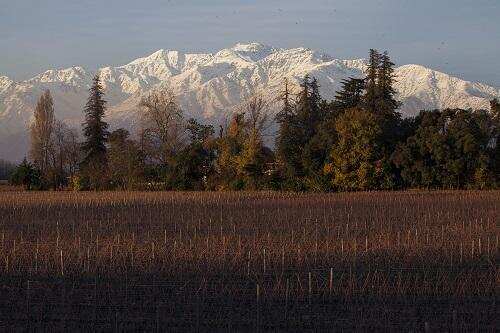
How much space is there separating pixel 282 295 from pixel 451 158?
39.8 meters

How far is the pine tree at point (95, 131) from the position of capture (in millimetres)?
68938

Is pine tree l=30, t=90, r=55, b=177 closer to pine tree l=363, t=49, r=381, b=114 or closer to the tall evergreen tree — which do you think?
the tall evergreen tree

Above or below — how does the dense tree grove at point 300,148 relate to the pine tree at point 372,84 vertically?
below

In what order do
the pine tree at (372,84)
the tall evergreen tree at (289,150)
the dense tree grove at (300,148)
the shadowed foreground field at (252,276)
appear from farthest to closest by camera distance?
the pine tree at (372,84) < the tall evergreen tree at (289,150) < the dense tree grove at (300,148) < the shadowed foreground field at (252,276)

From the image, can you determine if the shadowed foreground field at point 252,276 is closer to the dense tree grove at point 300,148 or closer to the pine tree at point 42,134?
the dense tree grove at point 300,148

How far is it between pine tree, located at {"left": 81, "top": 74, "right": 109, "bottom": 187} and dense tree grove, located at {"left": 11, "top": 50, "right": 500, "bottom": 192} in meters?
0.10

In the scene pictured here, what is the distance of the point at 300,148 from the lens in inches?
2168

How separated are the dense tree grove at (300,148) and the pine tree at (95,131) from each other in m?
0.10

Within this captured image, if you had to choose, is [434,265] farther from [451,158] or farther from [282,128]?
[282,128]

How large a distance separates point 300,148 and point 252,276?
40657mm

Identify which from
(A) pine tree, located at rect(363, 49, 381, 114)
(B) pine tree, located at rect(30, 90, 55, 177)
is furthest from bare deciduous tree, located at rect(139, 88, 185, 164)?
(A) pine tree, located at rect(363, 49, 381, 114)

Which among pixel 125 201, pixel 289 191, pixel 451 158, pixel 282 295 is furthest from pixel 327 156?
pixel 282 295

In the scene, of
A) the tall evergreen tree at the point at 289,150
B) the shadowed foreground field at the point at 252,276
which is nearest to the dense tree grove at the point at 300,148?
the tall evergreen tree at the point at 289,150

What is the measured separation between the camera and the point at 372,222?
1131 inches
